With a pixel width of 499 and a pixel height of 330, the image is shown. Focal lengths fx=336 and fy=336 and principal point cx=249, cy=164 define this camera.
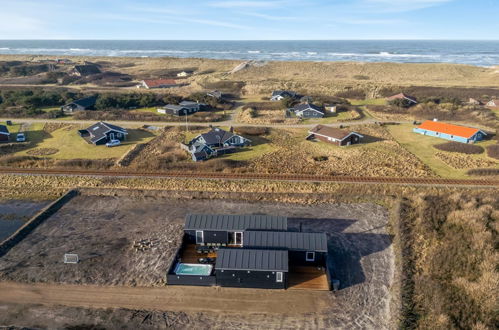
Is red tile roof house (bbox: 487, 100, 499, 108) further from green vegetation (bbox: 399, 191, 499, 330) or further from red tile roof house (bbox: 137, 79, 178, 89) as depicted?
red tile roof house (bbox: 137, 79, 178, 89)

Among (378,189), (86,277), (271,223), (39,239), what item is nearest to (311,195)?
(378,189)

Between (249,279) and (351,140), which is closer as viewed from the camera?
(249,279)

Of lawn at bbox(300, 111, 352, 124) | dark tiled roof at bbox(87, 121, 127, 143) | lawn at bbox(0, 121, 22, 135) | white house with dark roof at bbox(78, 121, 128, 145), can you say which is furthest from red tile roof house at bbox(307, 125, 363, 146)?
lawn at bbox(0, 121, 22, 135)

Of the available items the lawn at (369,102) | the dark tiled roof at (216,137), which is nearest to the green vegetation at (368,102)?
the lawn at (369,102)

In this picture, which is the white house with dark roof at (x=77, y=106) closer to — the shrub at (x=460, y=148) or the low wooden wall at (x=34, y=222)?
the low wooden wall at (x=34, y=222)

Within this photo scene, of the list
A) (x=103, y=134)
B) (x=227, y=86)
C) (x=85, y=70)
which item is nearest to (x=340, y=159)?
(x=103, y=134)

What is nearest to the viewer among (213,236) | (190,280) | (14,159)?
(190,280)

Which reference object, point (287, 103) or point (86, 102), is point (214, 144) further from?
point (86, 102)
